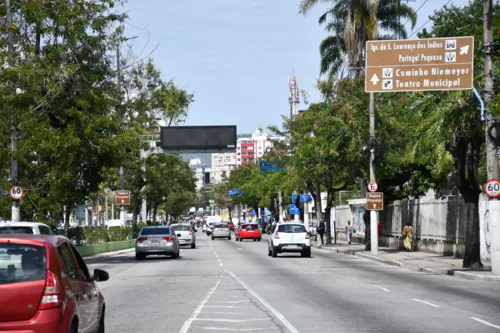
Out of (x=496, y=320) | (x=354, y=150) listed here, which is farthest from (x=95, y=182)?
(x=496, y=320)

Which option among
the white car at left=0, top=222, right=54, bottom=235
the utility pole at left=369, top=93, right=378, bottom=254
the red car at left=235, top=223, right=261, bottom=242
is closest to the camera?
the white car at left=0, top=222, right=54, bottom=235

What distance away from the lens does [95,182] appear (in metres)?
40.6

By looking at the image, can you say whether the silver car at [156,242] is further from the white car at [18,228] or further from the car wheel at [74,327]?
the car wheel at [74,327]

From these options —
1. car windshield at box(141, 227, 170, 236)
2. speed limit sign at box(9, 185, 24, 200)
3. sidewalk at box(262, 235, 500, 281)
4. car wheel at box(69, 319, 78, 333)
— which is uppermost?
speed limit sign at box(9, 185, 24, 200)

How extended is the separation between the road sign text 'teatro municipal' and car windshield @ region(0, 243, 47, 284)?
20555 mm

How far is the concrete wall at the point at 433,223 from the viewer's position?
1435 inches

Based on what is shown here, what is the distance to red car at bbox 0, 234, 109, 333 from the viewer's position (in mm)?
8094

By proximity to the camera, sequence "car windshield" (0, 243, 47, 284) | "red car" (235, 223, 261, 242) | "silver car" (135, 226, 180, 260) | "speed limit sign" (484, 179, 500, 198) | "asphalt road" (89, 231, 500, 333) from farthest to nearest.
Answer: "red car" (235, 223, 261, 242) < "silver car" (135, 226, 180, 260) < "speed limit sign" (484, 179, 500, 198) < "asphalt road" (89, 231, 500, 333) < "car windshield" (0, 243, 47, 284)

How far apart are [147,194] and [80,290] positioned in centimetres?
5880

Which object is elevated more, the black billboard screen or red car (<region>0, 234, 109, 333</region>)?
the black billboard screen

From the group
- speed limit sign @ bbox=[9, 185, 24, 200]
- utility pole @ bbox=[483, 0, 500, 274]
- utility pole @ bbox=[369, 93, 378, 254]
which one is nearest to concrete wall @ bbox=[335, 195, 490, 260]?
utility pole @ bbox=[369, 93, 378, 254]

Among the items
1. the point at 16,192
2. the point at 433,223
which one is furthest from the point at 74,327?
the point at 433,223

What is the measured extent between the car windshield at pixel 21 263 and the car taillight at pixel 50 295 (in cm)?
8

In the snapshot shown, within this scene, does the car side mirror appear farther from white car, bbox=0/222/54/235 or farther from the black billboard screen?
the black billboard screen
